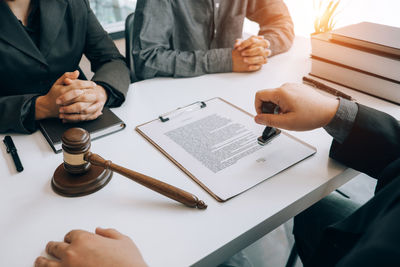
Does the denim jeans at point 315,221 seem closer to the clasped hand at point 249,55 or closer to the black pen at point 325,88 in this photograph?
the black pen at point 325,88

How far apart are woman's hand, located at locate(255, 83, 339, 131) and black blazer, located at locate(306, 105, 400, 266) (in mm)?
71

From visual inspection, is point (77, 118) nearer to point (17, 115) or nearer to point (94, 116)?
point (94, 116)

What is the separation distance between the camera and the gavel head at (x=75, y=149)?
0.64m

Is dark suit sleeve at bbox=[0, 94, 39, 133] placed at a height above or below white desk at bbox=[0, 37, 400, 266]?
above

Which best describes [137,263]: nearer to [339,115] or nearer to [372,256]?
[372,256]

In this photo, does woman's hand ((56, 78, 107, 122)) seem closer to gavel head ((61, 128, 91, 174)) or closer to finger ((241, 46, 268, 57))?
gavel head ((61, 128, 91, 174))

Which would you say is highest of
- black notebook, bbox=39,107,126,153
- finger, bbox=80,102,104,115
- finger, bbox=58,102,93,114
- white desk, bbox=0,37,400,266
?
finger, bbox=58,102,93,114

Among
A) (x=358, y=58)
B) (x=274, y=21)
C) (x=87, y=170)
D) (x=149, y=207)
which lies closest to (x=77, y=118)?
(x=87, y=170)

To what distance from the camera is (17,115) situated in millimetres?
877

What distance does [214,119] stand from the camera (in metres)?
0.93

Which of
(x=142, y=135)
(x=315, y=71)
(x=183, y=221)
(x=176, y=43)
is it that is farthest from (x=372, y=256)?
(x=176, y=43)

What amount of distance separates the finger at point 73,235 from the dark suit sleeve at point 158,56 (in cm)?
79

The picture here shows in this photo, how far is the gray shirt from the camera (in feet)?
4.07

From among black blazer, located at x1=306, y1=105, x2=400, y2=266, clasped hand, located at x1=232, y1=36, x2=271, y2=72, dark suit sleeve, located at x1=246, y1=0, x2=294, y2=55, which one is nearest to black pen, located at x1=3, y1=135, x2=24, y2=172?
black blazer, located at x1=306, y1=105, x2=400, y2=266
